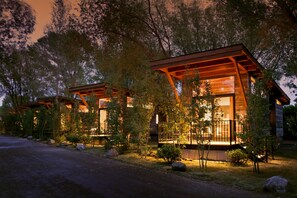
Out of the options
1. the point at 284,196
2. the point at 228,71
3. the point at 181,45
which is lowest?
the point at 284,196

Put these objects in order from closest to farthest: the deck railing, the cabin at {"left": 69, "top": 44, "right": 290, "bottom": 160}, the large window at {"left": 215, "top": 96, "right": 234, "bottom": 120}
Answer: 1. the cabin at {"left": 69, "top": 44, "right": 290, "bottom": 160}
2. the deck railing
3. the large window at {"left": 215, "top": 96, "right": 234, "bottom": 120}

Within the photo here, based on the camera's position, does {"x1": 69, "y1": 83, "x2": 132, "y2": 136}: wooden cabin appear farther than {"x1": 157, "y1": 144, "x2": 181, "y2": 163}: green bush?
Yes

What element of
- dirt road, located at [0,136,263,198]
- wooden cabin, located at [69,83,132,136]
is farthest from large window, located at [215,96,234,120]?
wooden cabin, located at [69,83,132,136]

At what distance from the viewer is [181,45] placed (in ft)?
60.1

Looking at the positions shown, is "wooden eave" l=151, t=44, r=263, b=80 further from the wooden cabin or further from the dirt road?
the wooden cabin

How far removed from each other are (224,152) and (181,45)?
9952 millimetres

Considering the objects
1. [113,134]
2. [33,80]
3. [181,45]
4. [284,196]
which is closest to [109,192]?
[284,196]

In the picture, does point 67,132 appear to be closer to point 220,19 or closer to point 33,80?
point 220,19

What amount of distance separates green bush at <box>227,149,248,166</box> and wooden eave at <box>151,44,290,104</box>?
326cm

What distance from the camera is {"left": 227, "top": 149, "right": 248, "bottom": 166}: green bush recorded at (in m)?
9.49

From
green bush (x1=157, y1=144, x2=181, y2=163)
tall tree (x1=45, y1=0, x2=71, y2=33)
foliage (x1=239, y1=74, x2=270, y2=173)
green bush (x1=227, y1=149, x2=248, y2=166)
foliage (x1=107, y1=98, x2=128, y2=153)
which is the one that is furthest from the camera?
tall tree (x1=45, y1=0, x2=71, y2=33)

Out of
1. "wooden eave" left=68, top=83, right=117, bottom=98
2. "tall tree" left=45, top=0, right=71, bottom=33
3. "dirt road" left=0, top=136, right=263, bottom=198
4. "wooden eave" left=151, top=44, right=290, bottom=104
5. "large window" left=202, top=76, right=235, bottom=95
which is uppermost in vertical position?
"tall tree" left=45, top=0, right=71, bottom=33

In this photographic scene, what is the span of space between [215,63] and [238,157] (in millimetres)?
4112

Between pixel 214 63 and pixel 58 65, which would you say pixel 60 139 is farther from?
pixel 214 63
